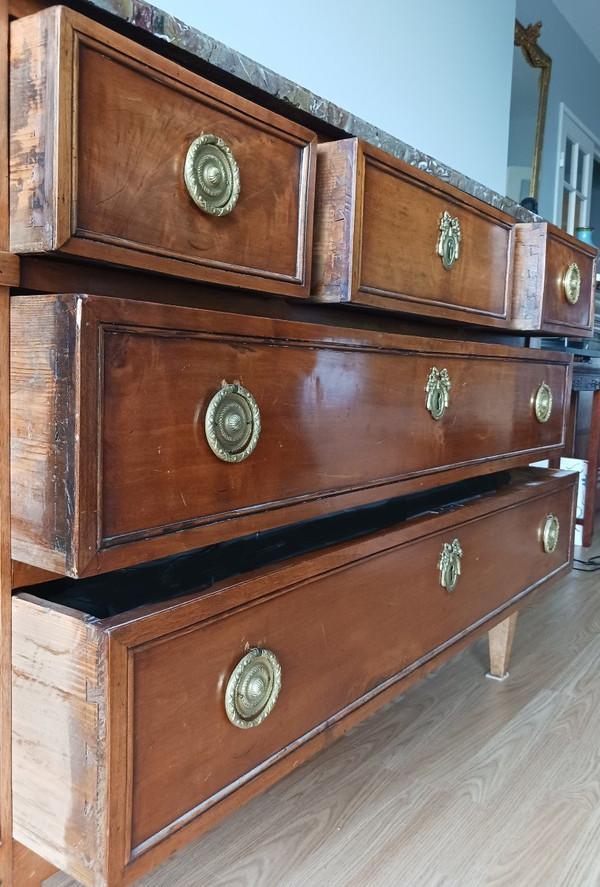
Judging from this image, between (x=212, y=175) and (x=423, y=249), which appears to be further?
(x=423, y=249)

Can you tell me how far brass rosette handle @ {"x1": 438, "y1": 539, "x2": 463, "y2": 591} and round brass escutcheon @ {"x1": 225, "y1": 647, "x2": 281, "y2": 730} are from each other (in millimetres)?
320

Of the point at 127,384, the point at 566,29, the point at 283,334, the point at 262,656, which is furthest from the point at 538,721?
the point at 566,29

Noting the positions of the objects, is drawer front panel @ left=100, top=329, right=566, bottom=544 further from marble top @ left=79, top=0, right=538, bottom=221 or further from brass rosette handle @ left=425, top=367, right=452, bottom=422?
marble top @ left=79, top=0, right=538, bottom=221

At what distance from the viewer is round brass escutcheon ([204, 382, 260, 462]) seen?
19.7 inches

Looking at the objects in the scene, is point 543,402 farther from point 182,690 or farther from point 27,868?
point 27,868

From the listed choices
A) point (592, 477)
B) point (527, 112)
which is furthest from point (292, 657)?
point (527, 112)

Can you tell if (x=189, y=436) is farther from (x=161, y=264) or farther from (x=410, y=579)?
(x=410, y=579)

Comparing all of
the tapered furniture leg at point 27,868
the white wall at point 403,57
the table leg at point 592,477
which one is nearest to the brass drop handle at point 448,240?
the white wall at point 403,57

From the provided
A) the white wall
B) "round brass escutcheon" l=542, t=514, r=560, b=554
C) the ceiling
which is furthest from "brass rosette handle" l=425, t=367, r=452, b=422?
the ceiling

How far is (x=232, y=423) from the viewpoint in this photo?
52 centimetres

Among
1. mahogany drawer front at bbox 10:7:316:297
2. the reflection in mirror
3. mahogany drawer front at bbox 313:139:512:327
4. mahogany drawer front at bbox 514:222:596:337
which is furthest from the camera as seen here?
the reflection in mirror

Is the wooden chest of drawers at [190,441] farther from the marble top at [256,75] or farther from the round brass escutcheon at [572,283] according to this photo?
the round brass escutcheon at [572,283]

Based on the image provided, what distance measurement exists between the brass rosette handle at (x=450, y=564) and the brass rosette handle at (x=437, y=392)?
16cm

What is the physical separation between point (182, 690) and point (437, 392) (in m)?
0.44
